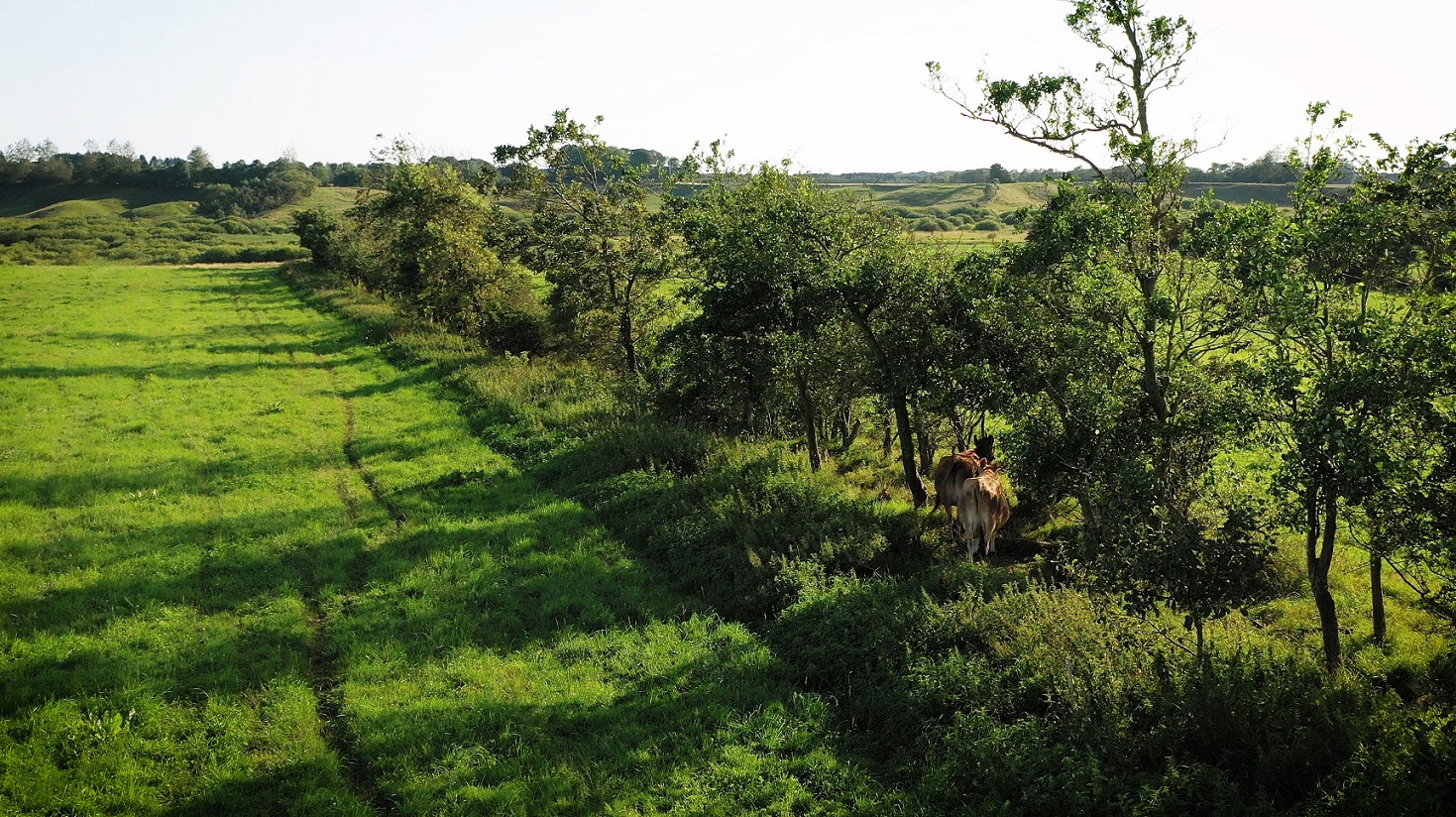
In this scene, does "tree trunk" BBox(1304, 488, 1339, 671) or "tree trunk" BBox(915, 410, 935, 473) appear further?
"tree trunk" BBox(915, 410, 935, 473)

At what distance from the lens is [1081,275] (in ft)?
36.7

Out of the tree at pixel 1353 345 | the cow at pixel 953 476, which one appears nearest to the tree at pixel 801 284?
the cow at pixel 953 476

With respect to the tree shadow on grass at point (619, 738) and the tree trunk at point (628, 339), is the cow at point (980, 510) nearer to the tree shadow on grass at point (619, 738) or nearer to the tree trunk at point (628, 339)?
the tree shadow on grass at point (619, 738)

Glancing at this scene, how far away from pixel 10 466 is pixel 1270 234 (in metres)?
26.6

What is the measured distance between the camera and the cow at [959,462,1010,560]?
13.7 metres

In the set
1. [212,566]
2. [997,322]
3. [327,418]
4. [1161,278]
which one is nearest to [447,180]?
[327,418]

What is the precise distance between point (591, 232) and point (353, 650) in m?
18.0

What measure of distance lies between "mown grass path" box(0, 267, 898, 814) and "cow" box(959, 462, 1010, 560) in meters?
4.82

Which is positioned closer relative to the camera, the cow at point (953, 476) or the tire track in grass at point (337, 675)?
the tire track in grass at point (337, 675)

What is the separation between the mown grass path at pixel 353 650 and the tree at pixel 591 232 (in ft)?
25.0

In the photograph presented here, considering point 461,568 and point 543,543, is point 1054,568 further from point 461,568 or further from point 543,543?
point 461,568

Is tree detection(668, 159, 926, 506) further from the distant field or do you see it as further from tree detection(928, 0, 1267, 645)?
the distant field

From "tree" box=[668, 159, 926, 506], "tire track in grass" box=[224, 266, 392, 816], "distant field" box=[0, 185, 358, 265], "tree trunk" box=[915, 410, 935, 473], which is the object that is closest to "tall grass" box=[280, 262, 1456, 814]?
"tree" box=[668, 159, 926, 506]

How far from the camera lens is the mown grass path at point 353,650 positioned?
8.76 meters
